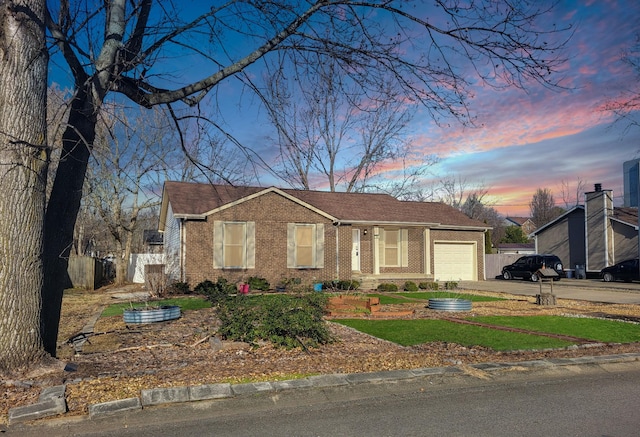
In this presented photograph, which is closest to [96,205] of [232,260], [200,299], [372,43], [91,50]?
[232,260]

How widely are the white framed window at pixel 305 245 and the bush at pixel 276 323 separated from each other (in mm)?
12906

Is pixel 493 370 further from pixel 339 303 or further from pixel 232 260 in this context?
pixel 232 260

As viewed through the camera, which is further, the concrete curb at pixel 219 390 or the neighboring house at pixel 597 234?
the neighboring house at pixel 597 234

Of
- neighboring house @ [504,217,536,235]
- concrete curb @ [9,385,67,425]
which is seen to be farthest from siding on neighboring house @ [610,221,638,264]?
neighboring house @ [504,217,536,235]

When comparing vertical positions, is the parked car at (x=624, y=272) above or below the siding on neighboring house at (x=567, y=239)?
below

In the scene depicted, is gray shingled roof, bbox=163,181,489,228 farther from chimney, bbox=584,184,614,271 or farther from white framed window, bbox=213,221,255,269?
chimney, bbox=584,184,614,271

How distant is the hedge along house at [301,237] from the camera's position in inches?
838

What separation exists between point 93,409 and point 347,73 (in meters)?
5.88

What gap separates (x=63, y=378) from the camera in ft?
20.9

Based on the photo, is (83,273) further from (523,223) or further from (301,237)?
(523,223)

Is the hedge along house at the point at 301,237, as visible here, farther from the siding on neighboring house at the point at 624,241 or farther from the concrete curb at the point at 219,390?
the concrete curb at the point at 219,390

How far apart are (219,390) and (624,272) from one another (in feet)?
104

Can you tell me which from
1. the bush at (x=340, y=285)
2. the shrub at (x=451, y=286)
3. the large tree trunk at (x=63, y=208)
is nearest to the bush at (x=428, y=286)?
the shrub at (x=451, y=286)

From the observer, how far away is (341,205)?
26.2 m
